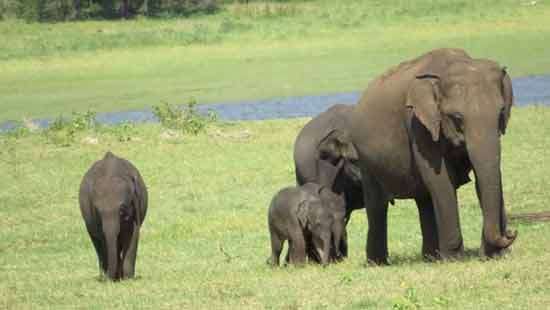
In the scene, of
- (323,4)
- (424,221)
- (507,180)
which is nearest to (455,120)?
(424,221)

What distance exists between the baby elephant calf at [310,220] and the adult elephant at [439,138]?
791 millimetres

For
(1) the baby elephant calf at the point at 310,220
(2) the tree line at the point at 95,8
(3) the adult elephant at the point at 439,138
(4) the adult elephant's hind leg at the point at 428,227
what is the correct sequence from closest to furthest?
(3) the adult elephant at the point at 439,138
(4) the adult elephant's hind leg at the point at 428,227
(1) the baby elephant calf at the point at 310,220
(2) the tree line at the point at 95,8

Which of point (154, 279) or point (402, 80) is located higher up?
point (402, 80)

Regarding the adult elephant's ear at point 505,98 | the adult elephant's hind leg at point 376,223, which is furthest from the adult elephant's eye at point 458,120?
the adult elephant's hind leg at point 376,223

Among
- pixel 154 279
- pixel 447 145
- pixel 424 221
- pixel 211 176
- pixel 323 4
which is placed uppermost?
pixel 447 145

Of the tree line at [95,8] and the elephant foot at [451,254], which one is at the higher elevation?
the elephant foot at [451,254]

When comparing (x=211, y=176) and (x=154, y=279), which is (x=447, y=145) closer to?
(x=154, y=279)

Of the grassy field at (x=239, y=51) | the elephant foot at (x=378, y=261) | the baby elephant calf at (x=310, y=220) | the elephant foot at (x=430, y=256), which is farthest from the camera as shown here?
the grassy field at (x=239, y=51)

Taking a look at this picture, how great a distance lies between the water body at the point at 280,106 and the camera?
30609mm

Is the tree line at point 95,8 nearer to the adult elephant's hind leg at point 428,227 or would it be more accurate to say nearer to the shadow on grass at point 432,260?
the shadow on grass at point 432,260

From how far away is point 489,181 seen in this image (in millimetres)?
10578

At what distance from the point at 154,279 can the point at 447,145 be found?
131 inches

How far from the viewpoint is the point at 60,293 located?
11938 mm

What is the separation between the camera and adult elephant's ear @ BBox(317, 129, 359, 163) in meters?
15.1
